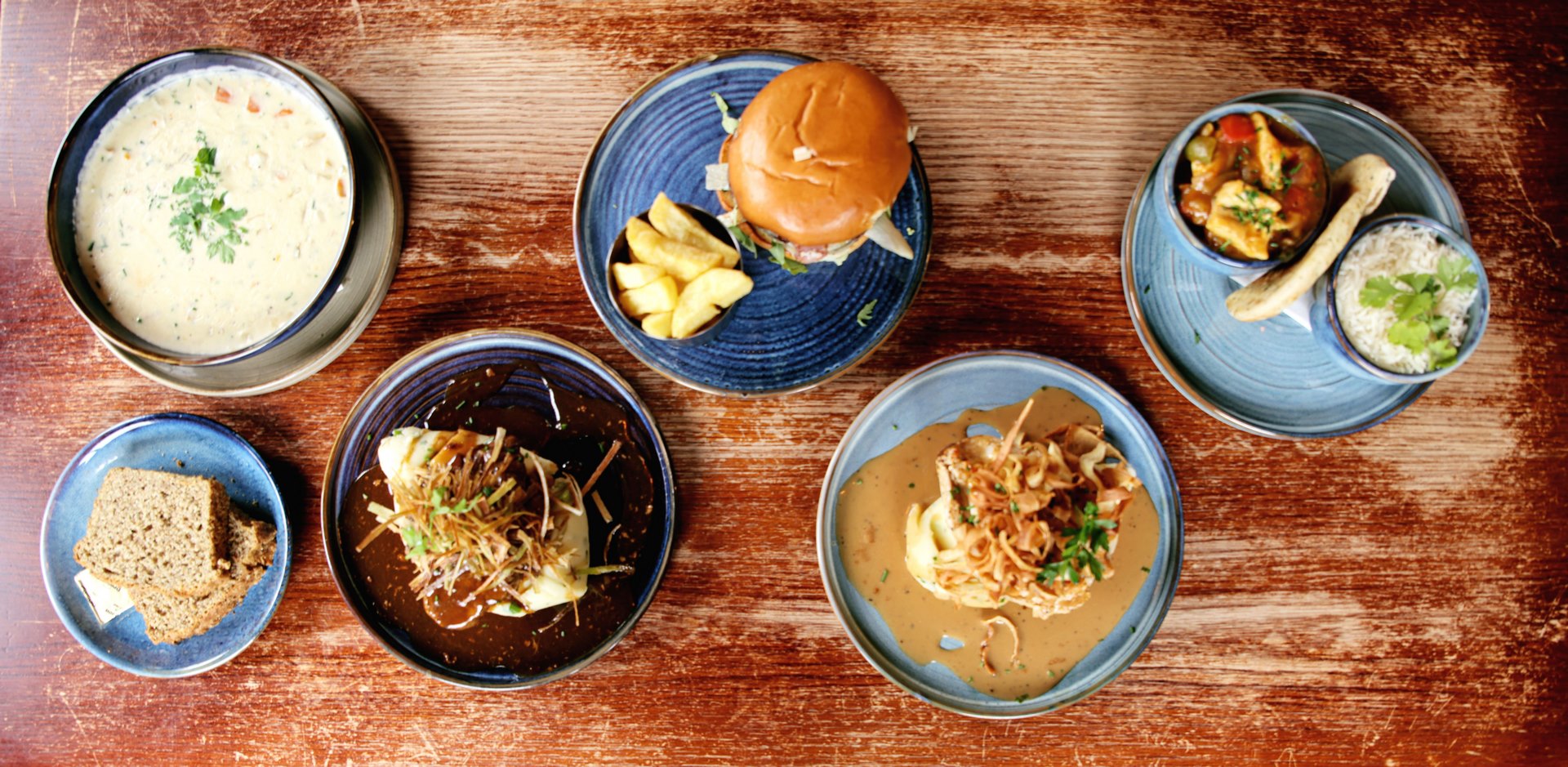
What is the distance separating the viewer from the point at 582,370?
1986 mm

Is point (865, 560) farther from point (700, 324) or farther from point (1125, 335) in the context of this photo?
point (1125, 335)

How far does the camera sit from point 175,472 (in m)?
2.06

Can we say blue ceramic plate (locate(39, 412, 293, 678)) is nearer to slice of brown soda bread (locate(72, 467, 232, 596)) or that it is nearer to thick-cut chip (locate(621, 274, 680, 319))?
slice of brown soda bread (locate(72, 467, 232, 596))

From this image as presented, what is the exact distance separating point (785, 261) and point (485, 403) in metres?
0.81

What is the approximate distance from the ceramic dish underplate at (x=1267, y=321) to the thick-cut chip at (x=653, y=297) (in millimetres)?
1072

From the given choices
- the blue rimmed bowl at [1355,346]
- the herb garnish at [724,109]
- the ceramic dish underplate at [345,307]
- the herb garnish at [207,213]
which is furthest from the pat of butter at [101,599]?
the blue rimmed bowl at [1355,346]

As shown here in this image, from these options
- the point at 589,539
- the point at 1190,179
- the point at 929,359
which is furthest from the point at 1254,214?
the point at 589,539

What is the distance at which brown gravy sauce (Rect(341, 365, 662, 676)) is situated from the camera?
1972 mm

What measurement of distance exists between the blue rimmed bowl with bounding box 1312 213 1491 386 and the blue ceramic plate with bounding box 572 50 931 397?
849mm

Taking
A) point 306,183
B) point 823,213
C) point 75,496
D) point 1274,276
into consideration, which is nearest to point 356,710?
point 75,496

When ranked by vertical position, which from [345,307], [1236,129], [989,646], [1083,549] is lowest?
[989,646]

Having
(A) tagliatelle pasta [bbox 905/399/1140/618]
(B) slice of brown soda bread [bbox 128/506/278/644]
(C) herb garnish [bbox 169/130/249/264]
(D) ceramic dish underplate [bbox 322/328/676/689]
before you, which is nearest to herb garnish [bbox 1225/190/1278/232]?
(A) tagliatelle pasta [bbox 905/399/1140/618]

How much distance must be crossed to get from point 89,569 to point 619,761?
4.51 ft

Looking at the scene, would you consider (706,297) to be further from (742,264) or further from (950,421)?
(950,421)
